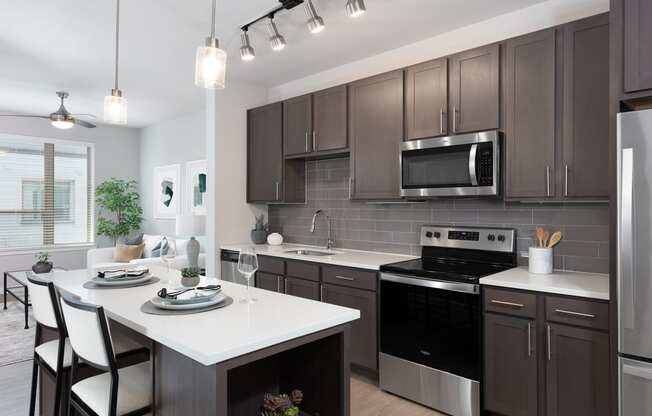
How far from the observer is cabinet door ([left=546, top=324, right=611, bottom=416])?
6.66 ft

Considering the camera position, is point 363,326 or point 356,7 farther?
point 363,326

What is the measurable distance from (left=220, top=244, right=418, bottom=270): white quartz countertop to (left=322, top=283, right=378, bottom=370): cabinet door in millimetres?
205

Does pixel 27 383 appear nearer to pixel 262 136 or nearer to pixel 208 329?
pixel 208 329

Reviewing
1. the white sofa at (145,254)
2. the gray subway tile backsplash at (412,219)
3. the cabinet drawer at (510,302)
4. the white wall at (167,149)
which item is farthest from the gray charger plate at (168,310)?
the white wall at (167,149)

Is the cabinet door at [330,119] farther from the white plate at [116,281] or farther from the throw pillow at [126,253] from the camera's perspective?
the throw pillow at [126,253]

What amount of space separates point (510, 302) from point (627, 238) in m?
0.71

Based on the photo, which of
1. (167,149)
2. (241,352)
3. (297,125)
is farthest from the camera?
(167,149)

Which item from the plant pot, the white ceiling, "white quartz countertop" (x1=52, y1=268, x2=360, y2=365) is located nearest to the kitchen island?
"white quartz countertop" (x1=52, y1=268, x2=360, y2=365)

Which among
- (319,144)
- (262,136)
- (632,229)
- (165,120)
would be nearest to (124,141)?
(165,120)

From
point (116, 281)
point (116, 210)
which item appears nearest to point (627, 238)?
point (116, 281)

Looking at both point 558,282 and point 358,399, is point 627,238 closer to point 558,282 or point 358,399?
point 558,282

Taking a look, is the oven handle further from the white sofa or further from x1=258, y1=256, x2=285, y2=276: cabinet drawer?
the white sofa

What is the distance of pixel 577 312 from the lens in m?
2.08

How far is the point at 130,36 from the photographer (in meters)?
3.35
